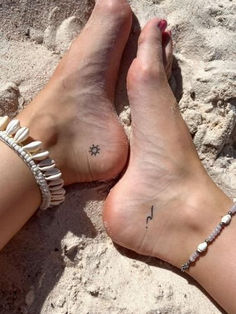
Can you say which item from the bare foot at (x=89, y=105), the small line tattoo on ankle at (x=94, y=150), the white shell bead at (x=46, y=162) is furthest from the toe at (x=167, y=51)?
the white shell bead at (x=46, y=162)

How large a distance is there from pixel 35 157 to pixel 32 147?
3 cm

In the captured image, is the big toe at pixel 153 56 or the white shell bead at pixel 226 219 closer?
the white shell bead at pixel 226 219

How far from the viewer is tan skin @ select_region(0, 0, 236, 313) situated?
1.37 m

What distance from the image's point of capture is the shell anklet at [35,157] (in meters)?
1.28

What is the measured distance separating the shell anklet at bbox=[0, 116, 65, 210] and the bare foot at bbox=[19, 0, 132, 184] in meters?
0.06

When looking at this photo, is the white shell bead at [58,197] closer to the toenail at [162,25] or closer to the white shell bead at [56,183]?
the white shell bead at [56,183]

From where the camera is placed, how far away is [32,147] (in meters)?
1.29

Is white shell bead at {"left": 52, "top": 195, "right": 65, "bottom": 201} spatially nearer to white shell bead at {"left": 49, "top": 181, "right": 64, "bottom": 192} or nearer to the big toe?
white shell bead at {"left": 49, "top": 181, "right": 64, "bottom": 192}

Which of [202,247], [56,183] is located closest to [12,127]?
[56,183]

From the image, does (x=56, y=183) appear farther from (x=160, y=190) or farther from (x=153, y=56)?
(x=153, y=56)

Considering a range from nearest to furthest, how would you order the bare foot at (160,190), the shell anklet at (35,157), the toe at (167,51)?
1. the shell anklet at (35,157)
2. the bare foot at (160,190)
3. the toe at (167,51)

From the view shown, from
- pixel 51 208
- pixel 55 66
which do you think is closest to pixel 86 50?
pixel 55 66

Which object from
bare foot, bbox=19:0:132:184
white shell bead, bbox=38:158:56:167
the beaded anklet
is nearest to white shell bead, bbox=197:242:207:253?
the beaded anklet

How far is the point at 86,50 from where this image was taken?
1.49 meters
